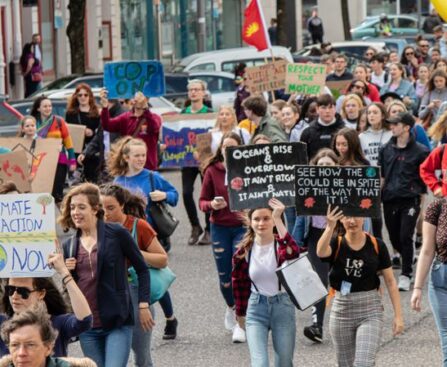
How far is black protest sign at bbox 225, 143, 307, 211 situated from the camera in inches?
382

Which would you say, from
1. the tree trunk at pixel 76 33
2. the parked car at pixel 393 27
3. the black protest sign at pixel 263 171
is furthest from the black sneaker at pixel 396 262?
the parked car at pixel 393 27

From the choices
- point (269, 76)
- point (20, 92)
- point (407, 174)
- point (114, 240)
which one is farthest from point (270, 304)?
point (20, 92)

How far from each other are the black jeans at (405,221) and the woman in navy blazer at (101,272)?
5.28m

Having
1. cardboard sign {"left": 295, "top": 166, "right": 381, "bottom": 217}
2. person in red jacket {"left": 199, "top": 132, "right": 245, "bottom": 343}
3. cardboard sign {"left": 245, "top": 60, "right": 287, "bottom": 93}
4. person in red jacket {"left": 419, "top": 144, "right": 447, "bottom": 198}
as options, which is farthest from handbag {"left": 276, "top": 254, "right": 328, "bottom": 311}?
cardboard sign {"left": 245, "top": 60, "right": 287, "bottom": 93}

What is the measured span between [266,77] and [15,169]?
7227 millimetres

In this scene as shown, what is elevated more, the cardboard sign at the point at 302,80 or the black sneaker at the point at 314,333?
the cardboard sign at the point at 302,80

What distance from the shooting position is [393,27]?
5453 cm

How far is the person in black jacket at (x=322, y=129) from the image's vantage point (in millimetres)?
13891

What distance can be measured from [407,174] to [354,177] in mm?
4392

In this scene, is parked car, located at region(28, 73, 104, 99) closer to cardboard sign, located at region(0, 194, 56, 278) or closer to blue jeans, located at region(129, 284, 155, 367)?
blue jeans, located at region(129, 284, 155, 367)

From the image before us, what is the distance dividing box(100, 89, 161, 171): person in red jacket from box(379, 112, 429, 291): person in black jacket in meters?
2.93

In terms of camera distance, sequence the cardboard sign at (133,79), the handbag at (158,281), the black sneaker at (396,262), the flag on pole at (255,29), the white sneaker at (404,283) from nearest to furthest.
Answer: the handbag at (158,281) < the white sneaker at (404,283) < the black sneaker at (396,262) < the cardboard sign at (133,79) < the flag on pole at (255,29)

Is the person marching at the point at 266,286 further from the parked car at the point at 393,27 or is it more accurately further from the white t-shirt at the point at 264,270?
the parked car at the point at 393,27

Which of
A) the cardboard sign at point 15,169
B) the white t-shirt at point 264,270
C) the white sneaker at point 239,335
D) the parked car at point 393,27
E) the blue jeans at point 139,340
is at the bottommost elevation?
the white sneaker at point 239,335
